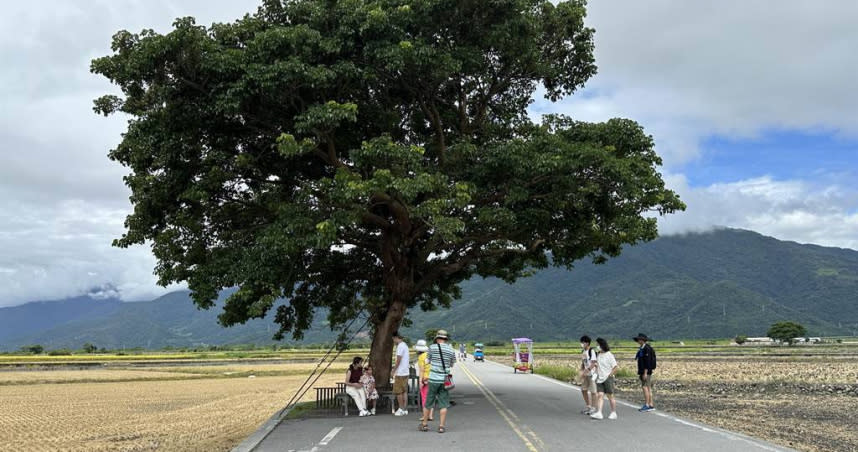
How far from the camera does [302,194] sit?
49.1 feet

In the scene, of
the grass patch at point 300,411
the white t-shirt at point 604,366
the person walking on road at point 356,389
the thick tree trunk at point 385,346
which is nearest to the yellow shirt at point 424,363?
the person walking on road at point 356,389

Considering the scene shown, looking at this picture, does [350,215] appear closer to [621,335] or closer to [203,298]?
[203,298]

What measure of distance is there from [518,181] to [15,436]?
15.5m

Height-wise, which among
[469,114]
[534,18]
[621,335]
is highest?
[534,18]

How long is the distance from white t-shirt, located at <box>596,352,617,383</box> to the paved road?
35.2 inches

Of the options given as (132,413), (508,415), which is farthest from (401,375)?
(132,413)

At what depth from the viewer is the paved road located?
10.8 metres

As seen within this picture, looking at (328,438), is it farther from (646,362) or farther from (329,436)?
(646,362)


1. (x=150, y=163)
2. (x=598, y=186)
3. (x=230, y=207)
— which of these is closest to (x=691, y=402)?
(x=598, y=186)

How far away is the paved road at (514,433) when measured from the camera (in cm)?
1084

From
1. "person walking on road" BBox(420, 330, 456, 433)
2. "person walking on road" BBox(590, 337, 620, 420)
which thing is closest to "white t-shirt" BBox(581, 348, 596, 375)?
"person walking on road" BBox(590, 337, 620, 420)

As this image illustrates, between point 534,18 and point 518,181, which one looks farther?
point 534,18

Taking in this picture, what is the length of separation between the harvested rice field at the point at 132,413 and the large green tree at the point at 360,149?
3.65m

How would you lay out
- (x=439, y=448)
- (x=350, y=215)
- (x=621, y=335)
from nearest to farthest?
(x=439, y=448) < (x=350, y=215) < (x=621, y=335)
